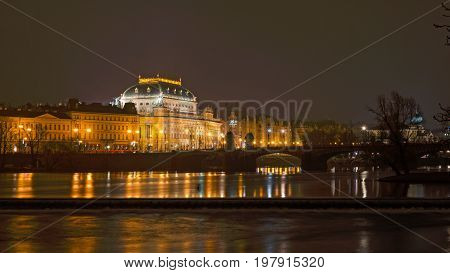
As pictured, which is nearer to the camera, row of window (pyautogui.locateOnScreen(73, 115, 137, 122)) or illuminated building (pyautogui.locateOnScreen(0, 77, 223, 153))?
illuminated building (pyautogui.locateOnScreen(0, 77, 223, 153))

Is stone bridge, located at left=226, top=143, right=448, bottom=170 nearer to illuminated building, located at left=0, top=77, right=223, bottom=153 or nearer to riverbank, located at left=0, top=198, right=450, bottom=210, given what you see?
illuminated building, located at left=0, top=77, right=223, bottom=153

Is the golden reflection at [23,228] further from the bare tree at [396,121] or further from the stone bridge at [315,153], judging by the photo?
the stone bridge at [315,153]

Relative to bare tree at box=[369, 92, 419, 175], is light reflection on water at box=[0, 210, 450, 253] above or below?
below

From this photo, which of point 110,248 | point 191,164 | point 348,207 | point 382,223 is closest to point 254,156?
point 191,164

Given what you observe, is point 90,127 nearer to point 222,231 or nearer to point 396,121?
point 396,121

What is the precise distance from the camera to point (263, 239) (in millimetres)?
26234

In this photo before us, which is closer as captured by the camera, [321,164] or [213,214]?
[213,214]

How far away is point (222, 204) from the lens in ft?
129

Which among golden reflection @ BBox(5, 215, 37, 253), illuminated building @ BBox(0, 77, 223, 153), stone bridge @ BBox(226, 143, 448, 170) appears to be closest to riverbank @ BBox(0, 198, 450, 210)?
golden reflection @ BBox(5, 215, 37, 253)

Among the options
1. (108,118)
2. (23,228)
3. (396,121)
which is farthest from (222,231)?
(108,118)

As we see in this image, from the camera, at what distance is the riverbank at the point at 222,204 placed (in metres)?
38.6

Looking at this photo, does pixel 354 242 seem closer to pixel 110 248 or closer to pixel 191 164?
pixel 110 248

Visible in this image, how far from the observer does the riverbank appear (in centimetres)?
3856

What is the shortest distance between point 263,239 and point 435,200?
15.5m
